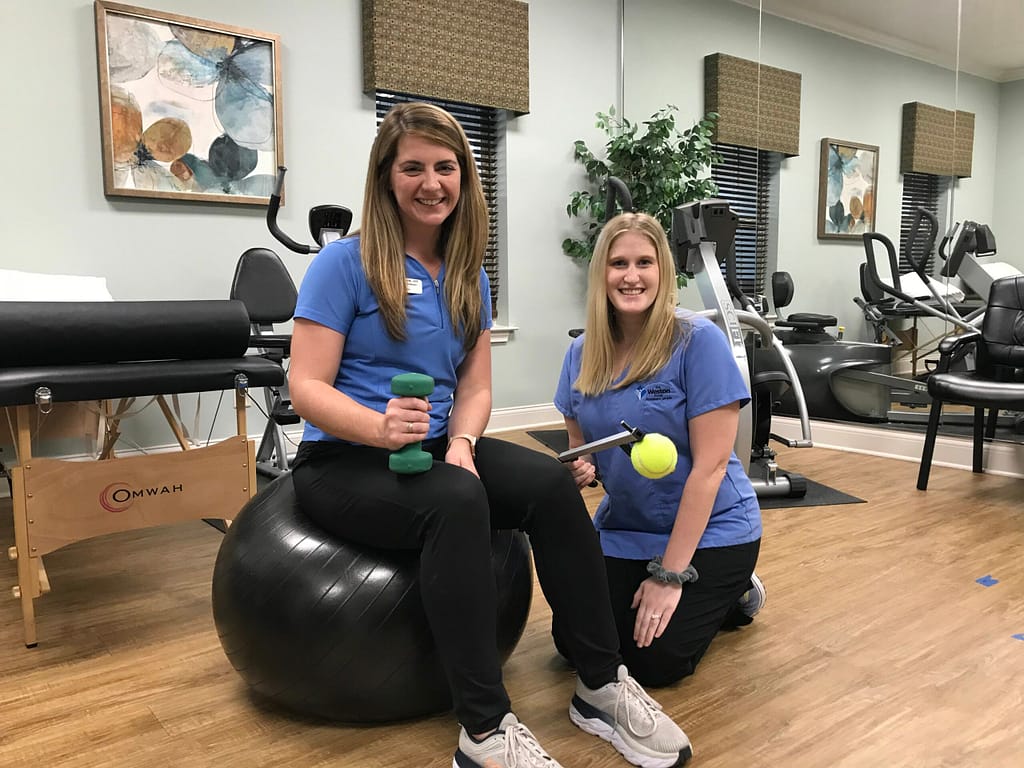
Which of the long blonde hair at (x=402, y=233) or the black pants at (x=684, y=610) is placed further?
the black pants at (x=684, y=610)

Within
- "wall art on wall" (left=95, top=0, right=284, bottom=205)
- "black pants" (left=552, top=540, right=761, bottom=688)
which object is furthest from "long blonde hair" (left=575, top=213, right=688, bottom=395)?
"wall art on wall" (left=95, top=0, right=284, bottom=205)

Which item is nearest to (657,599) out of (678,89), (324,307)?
(324,307)

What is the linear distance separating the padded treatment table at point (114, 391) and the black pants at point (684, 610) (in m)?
1.05

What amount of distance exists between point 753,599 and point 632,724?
0.65 metres

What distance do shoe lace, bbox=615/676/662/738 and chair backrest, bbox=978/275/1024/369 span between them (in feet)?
8.26

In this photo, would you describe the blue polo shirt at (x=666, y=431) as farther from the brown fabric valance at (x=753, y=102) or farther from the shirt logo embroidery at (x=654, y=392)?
the brown fabric valance at (x=753, y=102)

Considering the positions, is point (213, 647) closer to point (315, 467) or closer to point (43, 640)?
point (43, 640)

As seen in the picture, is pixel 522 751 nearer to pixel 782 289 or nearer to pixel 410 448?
pixel 410 448

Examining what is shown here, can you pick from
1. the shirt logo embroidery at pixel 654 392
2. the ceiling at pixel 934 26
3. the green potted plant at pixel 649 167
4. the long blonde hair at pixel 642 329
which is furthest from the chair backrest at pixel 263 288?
the ceiling at pixel 934 26

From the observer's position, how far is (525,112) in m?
4.71

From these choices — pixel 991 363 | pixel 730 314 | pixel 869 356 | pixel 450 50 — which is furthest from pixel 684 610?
pixel 450 50

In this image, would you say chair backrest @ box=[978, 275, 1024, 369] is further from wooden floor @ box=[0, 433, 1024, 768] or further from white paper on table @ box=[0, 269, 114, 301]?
white paper on table @ box=[0, 269, 114, 301]

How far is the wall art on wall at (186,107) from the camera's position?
11.4ft

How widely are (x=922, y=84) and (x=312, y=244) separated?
3.07 metres
